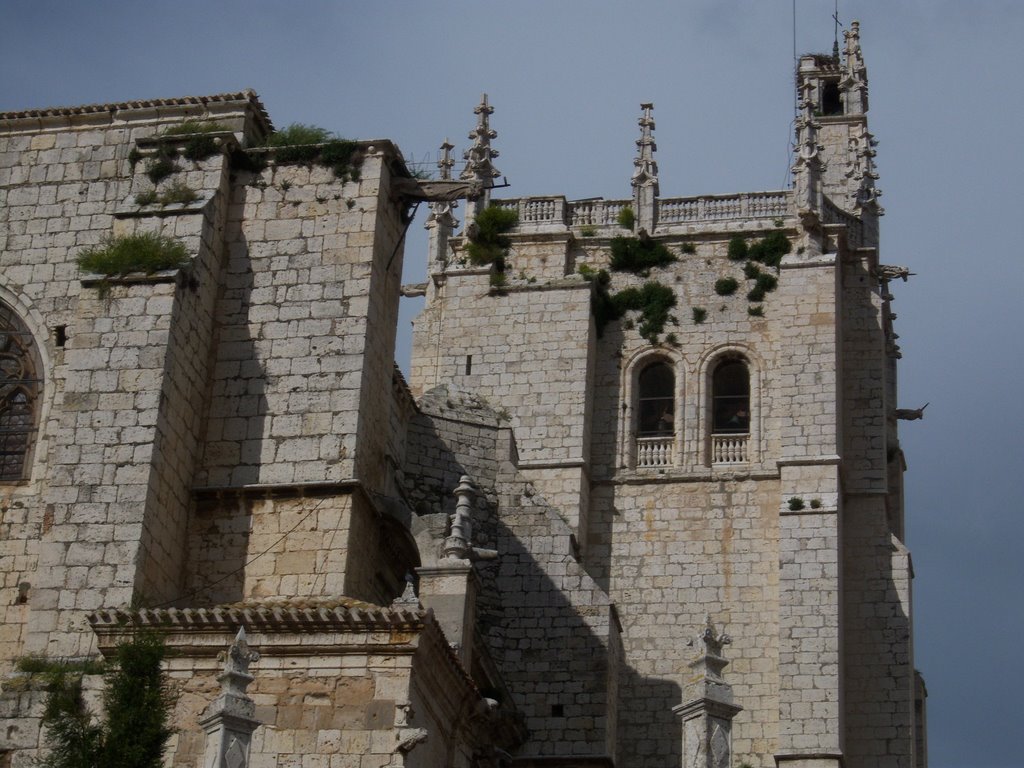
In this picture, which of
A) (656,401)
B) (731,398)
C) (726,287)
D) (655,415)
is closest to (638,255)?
→ (726,287)

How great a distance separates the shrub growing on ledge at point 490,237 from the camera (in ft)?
126

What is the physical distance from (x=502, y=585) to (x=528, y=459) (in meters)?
5.22

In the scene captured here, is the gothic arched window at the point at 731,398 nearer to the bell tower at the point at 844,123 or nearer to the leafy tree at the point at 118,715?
the bell tower at the point at 844,123

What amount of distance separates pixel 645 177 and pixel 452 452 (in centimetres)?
914

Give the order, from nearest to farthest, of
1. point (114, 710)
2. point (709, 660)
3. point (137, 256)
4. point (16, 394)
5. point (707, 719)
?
point (707, 719) < point (709, 660) < point (114, 710) < point (137, 256) < point (16, 394)

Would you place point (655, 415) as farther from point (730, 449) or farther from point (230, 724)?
point (230, 724)

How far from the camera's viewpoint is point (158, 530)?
2367 centimetres

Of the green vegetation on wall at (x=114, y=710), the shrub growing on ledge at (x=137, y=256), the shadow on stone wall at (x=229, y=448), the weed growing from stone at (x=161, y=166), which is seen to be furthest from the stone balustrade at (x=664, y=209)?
the green vegetation on wall at (x=114, y=710)

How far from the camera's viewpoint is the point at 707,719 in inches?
750

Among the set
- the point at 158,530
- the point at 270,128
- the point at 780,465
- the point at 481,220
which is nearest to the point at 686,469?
the point at 780,465

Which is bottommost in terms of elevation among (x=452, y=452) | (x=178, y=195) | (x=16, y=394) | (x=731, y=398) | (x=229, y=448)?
(x=229, y=448)

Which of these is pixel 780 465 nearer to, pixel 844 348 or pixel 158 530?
pixel 844 348

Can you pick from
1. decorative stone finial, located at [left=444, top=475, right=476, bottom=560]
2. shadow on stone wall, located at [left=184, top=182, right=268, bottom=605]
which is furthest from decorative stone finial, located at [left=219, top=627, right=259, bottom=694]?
decorative stone finial, located at [left=444, top=475, right=476, bottom=560]

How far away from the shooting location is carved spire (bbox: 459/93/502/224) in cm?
3906
